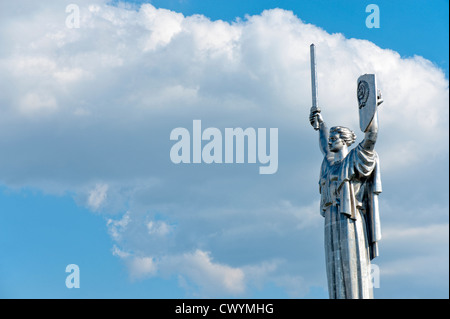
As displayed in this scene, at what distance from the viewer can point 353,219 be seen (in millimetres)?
25062

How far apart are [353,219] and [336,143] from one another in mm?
2598

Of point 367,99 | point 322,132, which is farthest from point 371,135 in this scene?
point 322,132

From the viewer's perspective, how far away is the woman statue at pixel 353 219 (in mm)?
24703

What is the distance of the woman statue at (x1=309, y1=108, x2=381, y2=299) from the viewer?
2470 centimetres

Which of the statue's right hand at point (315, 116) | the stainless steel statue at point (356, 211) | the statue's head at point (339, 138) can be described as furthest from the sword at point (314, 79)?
the stainless steel statue at point (356, 211)

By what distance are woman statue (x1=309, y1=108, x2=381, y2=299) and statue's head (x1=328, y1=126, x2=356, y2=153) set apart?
597 millimetres

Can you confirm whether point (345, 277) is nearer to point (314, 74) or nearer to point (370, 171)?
point (370, 171)

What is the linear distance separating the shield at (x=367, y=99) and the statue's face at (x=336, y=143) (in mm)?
1744

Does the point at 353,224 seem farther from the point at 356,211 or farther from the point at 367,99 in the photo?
the point at 367,99

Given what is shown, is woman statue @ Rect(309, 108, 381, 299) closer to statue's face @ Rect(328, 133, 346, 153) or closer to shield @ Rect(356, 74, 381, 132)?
shield @ Rect(356, 74, 381, 132)

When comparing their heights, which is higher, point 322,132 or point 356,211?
point 322,132

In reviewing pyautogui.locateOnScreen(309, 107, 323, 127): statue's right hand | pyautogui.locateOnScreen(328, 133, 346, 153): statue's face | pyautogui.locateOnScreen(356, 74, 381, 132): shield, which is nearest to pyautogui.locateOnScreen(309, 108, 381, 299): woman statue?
pyautogui.locateOnScreen(356, 74, 381, 132): shield
